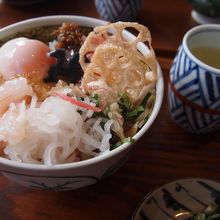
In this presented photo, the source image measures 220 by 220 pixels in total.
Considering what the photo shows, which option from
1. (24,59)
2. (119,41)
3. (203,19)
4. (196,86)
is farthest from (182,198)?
(203,19)

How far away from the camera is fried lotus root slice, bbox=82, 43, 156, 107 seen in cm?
96

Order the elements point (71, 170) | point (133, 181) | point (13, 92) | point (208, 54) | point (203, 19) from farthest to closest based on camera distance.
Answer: point (203, 19) < point (208, 54) < point (133, 181) < point (13, 92) < point (71, 170)

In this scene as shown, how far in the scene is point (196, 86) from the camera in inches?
40.8

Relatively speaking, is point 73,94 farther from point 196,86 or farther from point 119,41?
point 196,86

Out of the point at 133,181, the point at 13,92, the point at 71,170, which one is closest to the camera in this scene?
the point at 71,170

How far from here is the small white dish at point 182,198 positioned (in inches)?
37.5

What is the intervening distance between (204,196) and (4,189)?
0.56 metres

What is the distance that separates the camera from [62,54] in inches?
44.1

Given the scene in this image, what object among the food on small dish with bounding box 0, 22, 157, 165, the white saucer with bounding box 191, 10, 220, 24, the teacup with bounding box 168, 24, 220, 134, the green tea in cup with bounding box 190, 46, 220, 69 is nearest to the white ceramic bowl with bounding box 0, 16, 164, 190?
the food on small dish with bounding box 0, 22, 157, 165

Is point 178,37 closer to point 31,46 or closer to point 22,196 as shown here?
point 31,46

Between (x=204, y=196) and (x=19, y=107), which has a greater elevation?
(x=19, y=107)

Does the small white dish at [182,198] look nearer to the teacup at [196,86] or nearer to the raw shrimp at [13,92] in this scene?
the teacup at [196,86]

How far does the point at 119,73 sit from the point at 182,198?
389 millimetres

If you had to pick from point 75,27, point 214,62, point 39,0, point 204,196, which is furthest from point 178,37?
point 204,196
